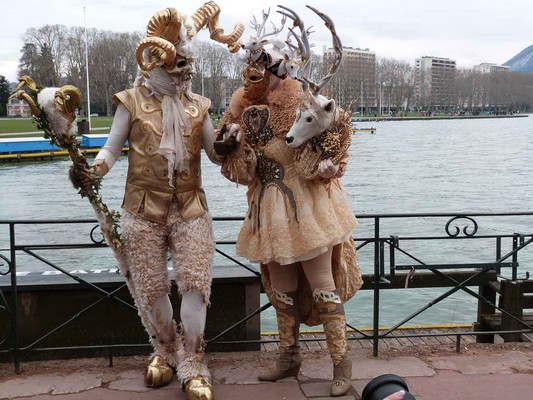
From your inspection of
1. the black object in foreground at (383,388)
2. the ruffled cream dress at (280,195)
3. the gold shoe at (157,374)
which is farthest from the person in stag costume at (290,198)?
the black object in foreground at (383,388)

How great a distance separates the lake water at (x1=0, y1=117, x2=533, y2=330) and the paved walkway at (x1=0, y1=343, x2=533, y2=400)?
2.84 metres

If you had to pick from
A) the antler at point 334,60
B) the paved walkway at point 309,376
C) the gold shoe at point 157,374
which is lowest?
the paved walkway at point 309,376

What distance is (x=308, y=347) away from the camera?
4.64 metres

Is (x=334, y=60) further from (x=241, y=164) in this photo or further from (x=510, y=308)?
(x=510, y=308)

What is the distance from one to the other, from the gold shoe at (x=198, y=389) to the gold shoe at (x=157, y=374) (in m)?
0.23

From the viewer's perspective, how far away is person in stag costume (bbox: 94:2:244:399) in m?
3.24

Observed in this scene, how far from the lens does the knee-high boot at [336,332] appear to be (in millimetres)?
3303

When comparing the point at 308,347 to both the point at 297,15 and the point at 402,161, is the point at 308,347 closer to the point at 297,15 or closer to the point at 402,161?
the point at 297,15

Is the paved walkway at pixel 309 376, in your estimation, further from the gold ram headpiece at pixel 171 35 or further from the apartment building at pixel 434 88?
the apartment building at pixel 434 88

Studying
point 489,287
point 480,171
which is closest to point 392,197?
point 480,171

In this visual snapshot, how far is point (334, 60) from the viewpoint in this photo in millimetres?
3033

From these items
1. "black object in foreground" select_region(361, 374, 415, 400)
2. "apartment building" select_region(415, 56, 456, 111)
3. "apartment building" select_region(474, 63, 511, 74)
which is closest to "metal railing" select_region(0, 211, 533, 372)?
"black object in foreground" select_region(361, 374, 415, 400)

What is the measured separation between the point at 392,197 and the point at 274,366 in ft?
52.1

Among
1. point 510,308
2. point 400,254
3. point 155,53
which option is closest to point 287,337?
point 155,53
